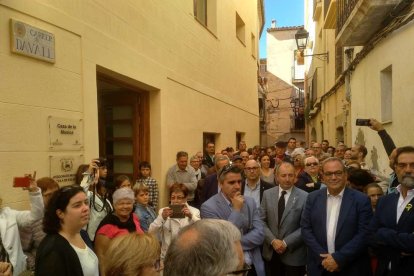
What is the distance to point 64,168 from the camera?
4.32 metres

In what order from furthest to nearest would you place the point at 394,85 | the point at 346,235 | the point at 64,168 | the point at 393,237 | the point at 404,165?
the point at 394,85 → the point at 64,168 → the point at 346,235 → the point at 404,165 → the point at 393,237

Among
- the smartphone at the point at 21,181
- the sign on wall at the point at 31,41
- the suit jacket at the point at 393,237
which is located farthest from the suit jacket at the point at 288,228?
the sign on wall at the point at 31,41

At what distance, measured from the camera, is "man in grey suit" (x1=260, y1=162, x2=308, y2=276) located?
3.93 meters

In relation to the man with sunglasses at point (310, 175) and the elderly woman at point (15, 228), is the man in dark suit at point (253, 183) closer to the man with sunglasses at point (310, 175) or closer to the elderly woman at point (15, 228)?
the man with sunglasses at point (310, 175)

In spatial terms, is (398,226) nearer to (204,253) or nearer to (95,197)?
(204,253)

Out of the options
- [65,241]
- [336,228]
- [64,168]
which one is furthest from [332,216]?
[64,168]

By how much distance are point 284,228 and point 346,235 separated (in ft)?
2.36

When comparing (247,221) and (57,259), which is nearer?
(57,259)

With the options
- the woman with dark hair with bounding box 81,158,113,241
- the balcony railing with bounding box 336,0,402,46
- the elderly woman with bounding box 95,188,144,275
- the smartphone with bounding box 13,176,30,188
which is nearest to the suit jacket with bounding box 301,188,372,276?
the elderly woman with bounding box 95,188,144,275

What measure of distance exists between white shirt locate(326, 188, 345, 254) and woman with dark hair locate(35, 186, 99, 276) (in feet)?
6.76

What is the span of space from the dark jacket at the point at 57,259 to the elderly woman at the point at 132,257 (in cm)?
60

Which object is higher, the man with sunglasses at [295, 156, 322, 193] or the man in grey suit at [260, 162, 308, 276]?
the man with sunglasses at [295, 156, 322, 193]

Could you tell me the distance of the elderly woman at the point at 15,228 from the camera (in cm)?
296

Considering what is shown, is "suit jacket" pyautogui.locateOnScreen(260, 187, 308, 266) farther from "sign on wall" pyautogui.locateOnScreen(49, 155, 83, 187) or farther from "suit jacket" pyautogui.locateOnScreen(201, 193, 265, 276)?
"sign on wall" pyautogui.locateOnScreen(49, 155, 83, 187)
